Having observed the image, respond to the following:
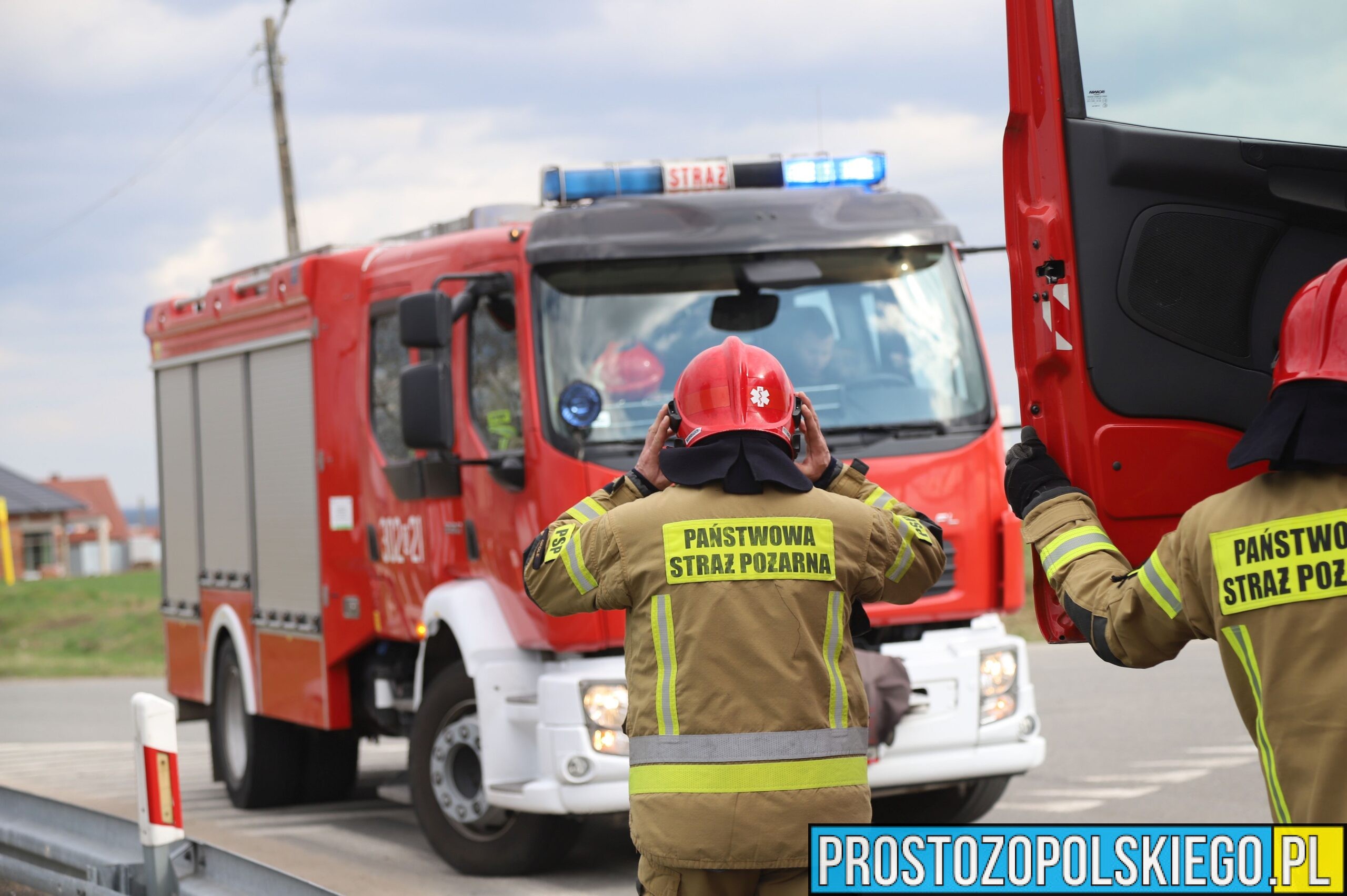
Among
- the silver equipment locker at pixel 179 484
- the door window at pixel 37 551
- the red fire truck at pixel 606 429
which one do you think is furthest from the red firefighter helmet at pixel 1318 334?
the door window at pixel 37 551

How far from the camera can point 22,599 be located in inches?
1432

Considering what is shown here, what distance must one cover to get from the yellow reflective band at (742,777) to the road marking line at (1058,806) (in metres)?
5.58

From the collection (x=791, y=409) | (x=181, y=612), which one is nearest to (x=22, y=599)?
(x=181, y=612)

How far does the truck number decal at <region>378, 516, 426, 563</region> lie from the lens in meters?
8.15

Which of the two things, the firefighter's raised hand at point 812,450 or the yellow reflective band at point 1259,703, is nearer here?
the yellow reflective band at point 1259,703

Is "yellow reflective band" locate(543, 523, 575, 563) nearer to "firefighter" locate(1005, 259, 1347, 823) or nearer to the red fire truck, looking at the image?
"firefighter" locate(1005, 259, 1347, 823)

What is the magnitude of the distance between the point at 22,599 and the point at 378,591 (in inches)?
1203

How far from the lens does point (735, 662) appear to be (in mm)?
3625

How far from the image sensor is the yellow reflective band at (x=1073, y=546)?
141 inches

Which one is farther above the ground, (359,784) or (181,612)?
(181,612)

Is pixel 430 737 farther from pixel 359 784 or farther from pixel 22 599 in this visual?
pixel 22 599

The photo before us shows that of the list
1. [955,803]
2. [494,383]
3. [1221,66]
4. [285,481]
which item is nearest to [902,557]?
[1221,66]

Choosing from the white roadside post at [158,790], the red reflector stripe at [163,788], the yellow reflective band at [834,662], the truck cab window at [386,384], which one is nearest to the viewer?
the yellow reflective band at [834,662]

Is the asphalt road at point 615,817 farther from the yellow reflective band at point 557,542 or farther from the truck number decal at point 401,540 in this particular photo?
the yellow reflective band at point 557,542
